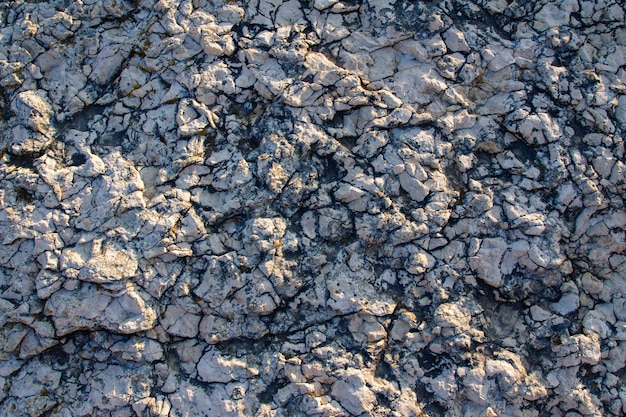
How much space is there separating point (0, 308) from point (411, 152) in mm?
2481

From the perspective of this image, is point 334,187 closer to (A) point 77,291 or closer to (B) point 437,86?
(B) point 437,86

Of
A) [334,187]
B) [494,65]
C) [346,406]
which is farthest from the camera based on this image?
[494,65]

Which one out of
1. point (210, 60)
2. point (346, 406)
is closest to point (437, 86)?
point (210, 60)

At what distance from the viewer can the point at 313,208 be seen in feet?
10.1

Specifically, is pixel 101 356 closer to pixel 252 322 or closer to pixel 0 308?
pixel 0 308

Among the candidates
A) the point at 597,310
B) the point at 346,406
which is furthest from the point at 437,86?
the point at 346,406

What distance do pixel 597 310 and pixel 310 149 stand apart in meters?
1.91

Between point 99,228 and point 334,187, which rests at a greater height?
point 334,187

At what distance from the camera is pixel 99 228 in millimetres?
2994

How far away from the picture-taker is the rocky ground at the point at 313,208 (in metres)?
2.92

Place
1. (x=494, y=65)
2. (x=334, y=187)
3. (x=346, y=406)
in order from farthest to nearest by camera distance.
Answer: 1. (x=494, y=65)
2. (x=334, y=187)
3. (x=346, y=406)

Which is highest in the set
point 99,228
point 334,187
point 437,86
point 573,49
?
point 573,49

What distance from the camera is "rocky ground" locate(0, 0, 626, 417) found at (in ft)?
9.57

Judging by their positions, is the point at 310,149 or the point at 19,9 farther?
the point at 19,9
